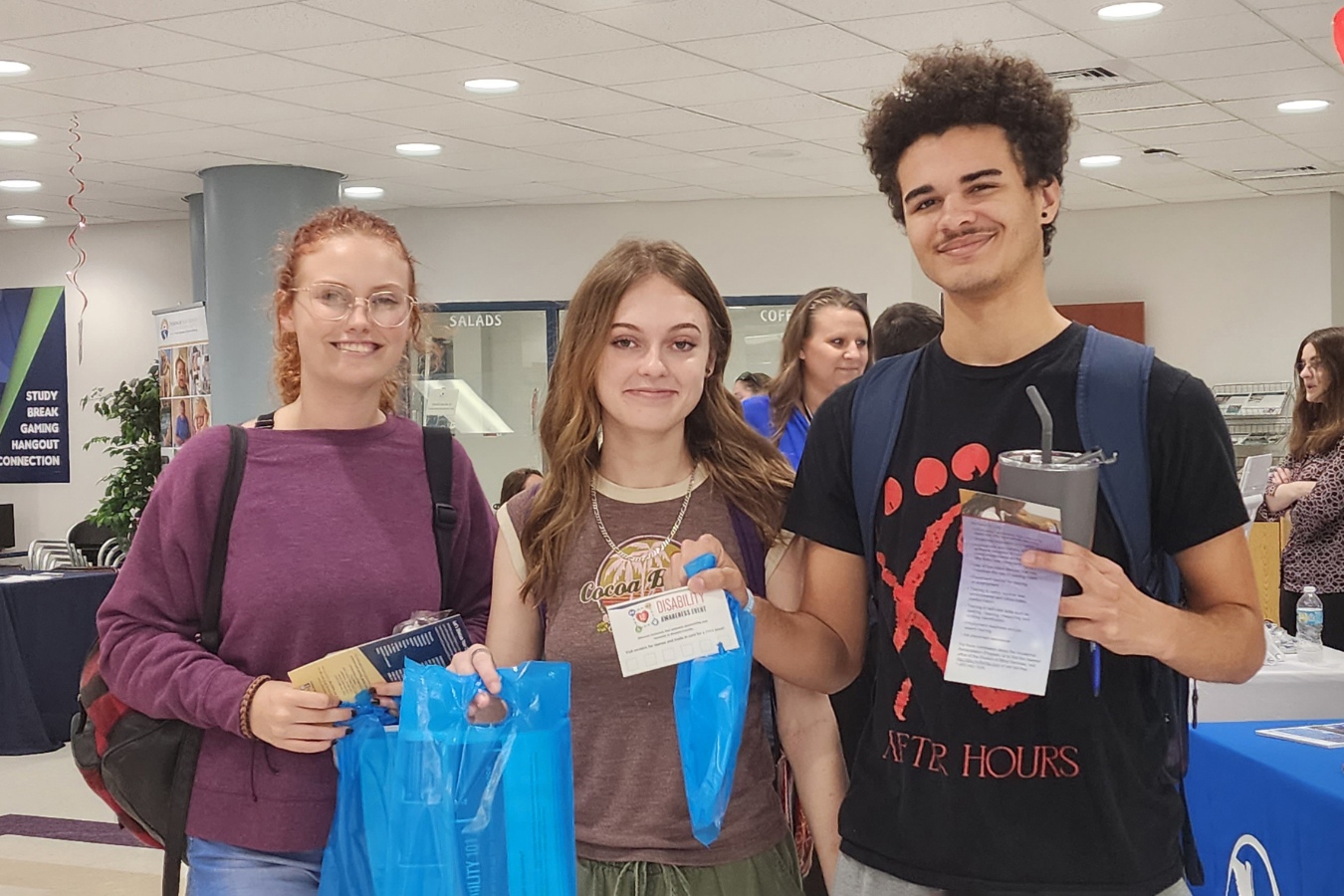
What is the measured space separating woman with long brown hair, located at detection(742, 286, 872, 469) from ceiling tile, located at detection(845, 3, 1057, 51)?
211 cm

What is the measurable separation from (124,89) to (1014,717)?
6.23 meters

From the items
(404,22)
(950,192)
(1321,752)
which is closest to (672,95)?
(404,22)

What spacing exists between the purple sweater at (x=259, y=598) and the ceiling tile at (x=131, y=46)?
13.8 ft

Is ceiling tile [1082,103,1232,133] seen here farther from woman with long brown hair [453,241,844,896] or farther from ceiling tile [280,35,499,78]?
woman with long brown hair [453,241,844,896]

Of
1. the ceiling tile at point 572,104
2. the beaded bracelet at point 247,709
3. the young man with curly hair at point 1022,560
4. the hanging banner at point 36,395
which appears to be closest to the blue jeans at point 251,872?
the beaded bracelet at point 247,709

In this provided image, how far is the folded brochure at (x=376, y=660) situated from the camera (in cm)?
197

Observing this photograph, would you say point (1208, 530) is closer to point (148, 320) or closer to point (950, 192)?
point (950, 192)

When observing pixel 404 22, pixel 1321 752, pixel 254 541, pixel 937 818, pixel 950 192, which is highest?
pixel 404 22

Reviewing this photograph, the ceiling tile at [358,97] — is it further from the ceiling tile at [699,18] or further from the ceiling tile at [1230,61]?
the ceiling tile at [1230,61]

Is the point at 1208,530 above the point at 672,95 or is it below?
below

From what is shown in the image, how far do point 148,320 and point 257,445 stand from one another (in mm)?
9933

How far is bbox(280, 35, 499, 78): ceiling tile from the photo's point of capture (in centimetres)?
604

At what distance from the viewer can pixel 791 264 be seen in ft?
35.7

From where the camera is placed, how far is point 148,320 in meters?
11.4
